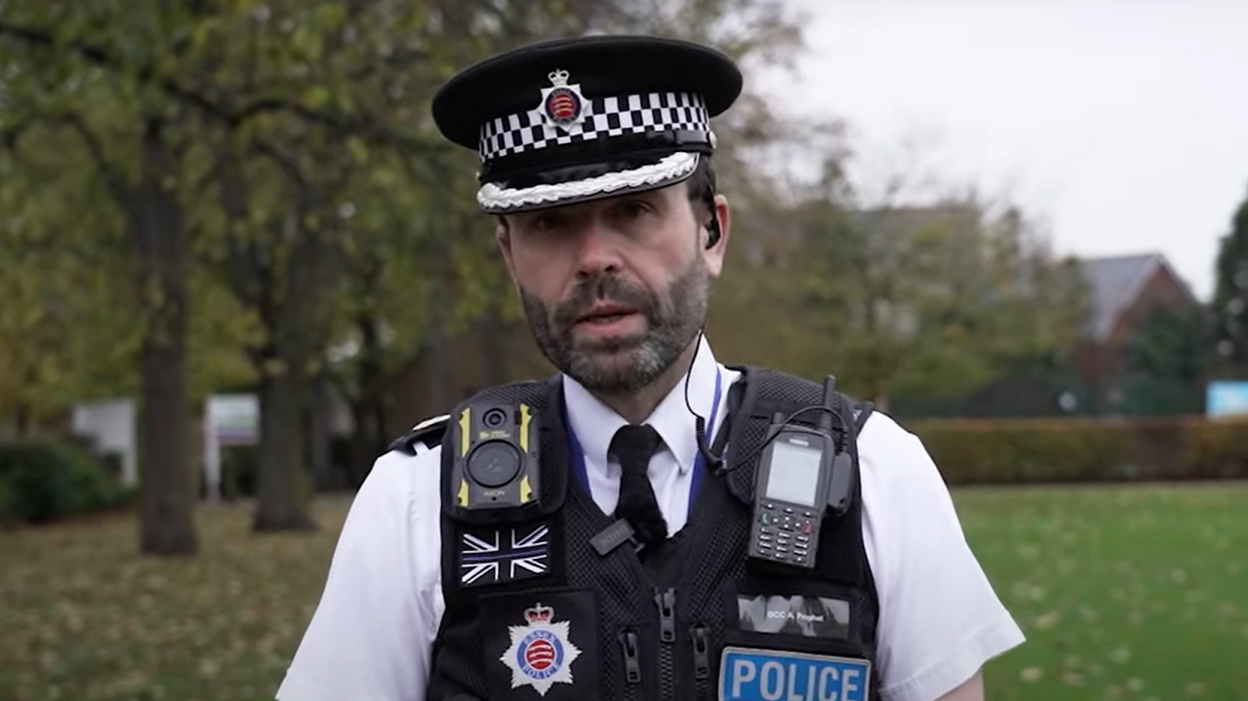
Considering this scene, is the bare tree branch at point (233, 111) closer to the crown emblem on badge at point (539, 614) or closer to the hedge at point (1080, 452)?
the crown emblem on badge at point (539, 614)

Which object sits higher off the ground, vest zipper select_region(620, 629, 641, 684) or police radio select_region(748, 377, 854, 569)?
police radio select_region(748, 377, 854, 569)

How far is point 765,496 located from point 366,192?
11377 millimetres

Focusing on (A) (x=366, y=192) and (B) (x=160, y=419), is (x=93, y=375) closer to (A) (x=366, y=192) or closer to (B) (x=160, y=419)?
(B) (x=160, y=419)

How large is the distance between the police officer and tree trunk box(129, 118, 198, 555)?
59.4 feet

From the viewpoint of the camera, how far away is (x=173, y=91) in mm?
12211

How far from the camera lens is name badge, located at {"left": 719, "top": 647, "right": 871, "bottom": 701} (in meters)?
2.29

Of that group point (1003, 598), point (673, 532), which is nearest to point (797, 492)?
point (673, 532)

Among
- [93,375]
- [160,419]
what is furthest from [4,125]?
[93,375]

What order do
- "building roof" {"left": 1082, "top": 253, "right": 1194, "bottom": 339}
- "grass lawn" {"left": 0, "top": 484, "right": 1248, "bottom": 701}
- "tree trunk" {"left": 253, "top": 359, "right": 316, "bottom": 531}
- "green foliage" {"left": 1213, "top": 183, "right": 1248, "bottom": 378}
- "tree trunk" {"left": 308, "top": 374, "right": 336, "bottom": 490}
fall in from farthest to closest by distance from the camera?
"building roof" {"left": 1082, "top": 253, "right": 1194, "bottom": 339}, "tree trunk" {"left": 308, "top": 374, "right": 336, "bottom": 490}, "green foliage" {"left": 1213, "top": 183, "right": 1248, "bottom": 378}, "tree trunk" {"left": 253, "top": 359, "right": 316, "bottom": 531}, "grass lawn" {"left": 0, "top": 484, "right": 1248, "bottom": 701}

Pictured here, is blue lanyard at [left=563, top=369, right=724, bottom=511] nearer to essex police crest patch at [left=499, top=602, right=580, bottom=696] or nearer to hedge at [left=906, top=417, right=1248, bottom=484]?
essex police crest patch at [left=499, top=602, right=580, bottom=696]

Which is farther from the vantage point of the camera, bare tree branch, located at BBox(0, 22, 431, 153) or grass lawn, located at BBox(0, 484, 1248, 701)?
bare tree branch, located at BBox(0, 22, 431, 153)

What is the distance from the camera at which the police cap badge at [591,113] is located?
239 centimetres

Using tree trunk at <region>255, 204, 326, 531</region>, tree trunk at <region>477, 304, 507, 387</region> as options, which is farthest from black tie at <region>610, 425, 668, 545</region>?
tree trunk at <region>477, 304, 507, 387</region>

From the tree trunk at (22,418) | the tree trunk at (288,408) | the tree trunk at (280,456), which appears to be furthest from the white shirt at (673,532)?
the tree trunk at (22,418)
